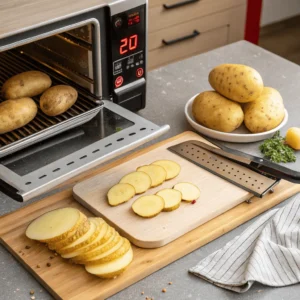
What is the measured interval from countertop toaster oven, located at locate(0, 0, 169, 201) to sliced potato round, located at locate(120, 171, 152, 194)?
8 centimetres

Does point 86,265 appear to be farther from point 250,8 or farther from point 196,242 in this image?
point 250,8

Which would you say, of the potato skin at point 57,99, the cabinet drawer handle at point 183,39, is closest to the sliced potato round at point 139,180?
the potato skin at point 57,99

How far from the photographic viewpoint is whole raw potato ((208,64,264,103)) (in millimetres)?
1407

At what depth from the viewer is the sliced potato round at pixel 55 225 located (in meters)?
1.09

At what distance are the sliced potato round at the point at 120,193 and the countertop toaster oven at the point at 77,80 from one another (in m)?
0.08

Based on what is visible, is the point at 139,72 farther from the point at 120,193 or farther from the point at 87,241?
the point at 87,241

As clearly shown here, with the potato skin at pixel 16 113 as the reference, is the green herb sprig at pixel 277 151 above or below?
below

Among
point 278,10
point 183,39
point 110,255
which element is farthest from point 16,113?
point 278,10

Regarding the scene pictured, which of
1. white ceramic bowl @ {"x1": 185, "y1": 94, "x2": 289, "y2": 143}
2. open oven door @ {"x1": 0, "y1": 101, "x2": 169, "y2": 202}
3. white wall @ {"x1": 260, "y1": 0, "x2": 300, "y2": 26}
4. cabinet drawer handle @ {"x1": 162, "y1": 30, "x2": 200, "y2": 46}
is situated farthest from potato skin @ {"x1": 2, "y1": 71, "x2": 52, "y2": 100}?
white wall @ {"x1": 260, "y1": 0, "x2": 300, "y2": 26}

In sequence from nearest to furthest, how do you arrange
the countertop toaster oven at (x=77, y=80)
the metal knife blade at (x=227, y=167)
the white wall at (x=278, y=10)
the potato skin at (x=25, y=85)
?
the countertop toaster oven at (x=77, y=80) < the metal knife blade at (x=227, y=167) < the potato skin at (x=25, y=85) < the white wall at (x=278, y=10)

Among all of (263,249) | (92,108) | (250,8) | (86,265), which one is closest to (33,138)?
(92,108)

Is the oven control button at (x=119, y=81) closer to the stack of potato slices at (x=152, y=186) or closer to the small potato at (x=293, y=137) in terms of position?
the stack of potato slices at (x=152, y=186)

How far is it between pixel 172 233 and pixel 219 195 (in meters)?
0.15

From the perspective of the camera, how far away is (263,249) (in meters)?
1.13
